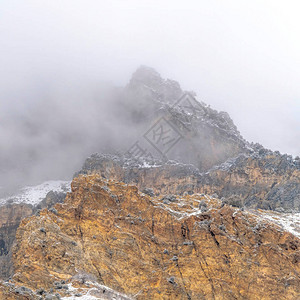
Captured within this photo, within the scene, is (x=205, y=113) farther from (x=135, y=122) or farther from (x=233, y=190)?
(x=233, y=190)

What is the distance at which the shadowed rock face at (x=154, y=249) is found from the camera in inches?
1982

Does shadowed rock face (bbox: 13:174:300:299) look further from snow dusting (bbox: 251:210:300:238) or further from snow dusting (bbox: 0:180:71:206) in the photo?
Result: snow dusting (bbox: 0:180:71:206)

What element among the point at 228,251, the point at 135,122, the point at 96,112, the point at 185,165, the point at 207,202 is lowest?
the point at 228,251

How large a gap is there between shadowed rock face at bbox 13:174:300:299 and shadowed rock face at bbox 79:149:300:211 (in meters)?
52.8

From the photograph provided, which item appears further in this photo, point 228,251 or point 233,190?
point 233,190

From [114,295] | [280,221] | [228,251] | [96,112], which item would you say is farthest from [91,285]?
[96,112]

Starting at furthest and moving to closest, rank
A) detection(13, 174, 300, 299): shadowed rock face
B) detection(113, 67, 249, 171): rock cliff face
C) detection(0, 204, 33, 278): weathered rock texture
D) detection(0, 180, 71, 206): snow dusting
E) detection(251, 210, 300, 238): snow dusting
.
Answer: detection(0, 180, 71, 206): snow dusting < detection(113, 67, 249, 171): rock cliff face < detection(0, 204, 33, 278): weathered rock texture < detection(251, 210, 300, 238): snow dusting < detection(13, 174, 300, 299): shadowed rock face

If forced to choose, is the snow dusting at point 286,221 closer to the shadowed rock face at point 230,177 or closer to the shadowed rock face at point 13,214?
the shadowed rock face at point 230,177

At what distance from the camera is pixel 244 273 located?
169 feet

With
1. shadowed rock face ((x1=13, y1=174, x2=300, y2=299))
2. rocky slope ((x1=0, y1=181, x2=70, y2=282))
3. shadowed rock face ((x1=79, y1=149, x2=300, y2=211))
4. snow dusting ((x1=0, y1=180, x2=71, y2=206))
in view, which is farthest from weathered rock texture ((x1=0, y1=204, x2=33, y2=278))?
shadowed rock face ((x1=13, y1=174, x2=300, y2=299))

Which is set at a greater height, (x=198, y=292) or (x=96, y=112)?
(x=96, y=112)

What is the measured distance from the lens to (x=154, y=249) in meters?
55.6

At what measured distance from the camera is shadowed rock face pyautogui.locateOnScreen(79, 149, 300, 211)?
4327 inches

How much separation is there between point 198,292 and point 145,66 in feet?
509
